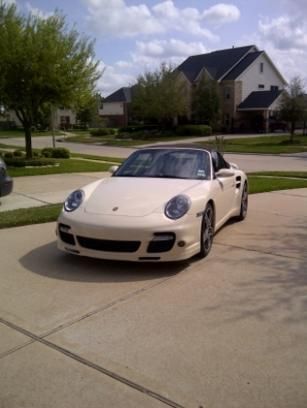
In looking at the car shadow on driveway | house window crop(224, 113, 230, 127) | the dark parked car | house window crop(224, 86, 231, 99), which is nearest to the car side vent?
the car shadow on driveway

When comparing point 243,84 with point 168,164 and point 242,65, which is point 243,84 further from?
point 168,164

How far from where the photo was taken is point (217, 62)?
193 feet

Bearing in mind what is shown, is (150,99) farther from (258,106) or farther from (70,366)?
(70,366)

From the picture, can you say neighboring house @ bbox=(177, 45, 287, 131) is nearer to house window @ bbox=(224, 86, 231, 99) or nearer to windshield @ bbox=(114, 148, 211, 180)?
house window @ bbox=(224, 86, 231, 99)

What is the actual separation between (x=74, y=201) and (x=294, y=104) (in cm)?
3466

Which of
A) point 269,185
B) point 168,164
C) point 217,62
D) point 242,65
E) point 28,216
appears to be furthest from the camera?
point 217,62

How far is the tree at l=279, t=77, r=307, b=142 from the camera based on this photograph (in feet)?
121

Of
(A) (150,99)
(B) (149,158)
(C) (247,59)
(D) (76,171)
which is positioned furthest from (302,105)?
(B) (149,158)

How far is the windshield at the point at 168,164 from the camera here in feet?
19.6

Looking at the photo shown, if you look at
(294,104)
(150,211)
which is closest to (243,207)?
(150,211)

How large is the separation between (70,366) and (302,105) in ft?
121

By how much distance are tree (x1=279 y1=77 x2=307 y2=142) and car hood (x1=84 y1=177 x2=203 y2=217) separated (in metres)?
33.5

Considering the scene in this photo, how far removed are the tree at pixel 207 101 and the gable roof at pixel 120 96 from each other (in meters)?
21.7

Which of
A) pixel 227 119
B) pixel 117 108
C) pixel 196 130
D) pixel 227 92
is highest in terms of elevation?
pixel 227 92
